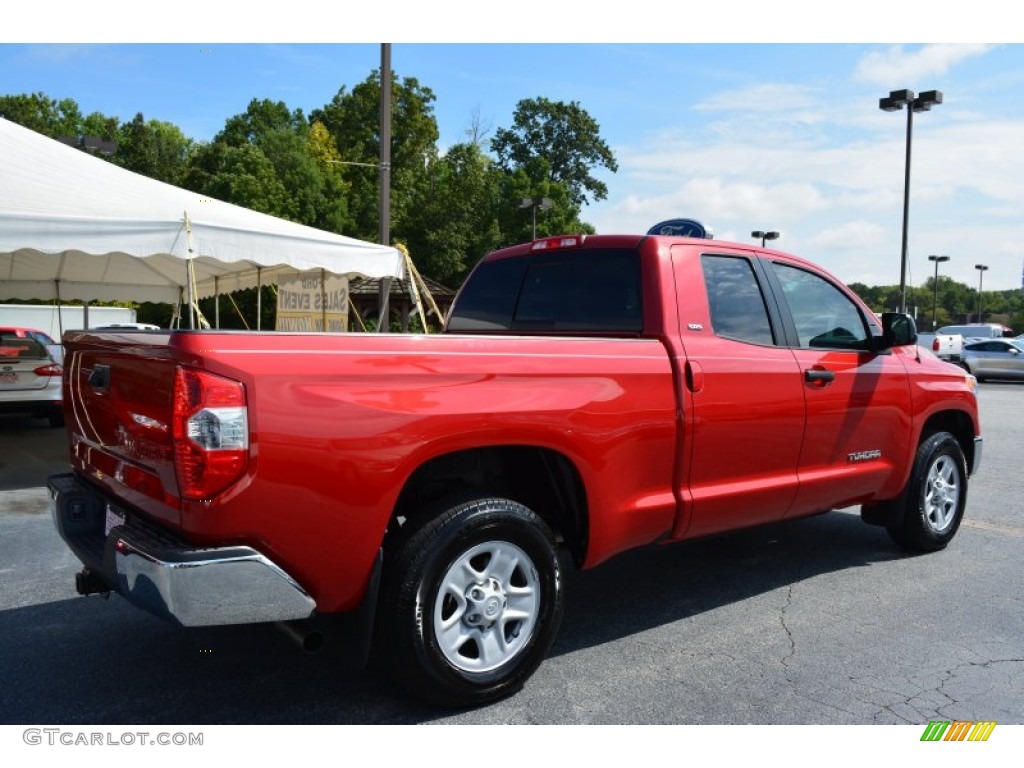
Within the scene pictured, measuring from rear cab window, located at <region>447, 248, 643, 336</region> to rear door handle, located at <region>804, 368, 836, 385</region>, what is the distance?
1077 millimetres

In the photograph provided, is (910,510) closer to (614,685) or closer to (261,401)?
(614,685)

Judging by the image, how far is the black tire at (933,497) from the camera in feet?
18.0

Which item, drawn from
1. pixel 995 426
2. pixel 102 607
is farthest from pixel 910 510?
pixel 995 426

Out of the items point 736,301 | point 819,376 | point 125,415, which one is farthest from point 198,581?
point 819,376

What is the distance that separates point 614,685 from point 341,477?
4.88 feet

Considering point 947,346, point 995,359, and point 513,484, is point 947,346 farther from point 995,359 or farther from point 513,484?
point 513,484

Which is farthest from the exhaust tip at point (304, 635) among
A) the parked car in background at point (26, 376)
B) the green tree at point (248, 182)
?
the green tree at point (248, 182)

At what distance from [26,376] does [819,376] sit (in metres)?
10.6

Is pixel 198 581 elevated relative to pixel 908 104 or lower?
lower

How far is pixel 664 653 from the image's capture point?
3916 millimetres

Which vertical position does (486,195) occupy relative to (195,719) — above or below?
above

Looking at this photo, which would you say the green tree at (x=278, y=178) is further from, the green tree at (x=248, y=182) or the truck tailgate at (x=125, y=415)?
the truck tailgate at (x=125, y=415)

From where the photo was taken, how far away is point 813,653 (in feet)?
12.8
